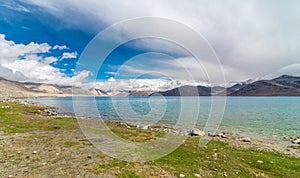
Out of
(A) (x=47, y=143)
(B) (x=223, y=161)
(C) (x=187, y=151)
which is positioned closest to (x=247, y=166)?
(B) (x=223, y=161)

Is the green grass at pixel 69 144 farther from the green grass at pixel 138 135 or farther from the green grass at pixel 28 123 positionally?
the green grass at pixel 28 123

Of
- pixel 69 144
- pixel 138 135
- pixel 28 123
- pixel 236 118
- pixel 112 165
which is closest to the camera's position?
pixel 112 165

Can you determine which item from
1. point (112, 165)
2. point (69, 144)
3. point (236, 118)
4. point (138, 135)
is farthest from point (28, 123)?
point (236, 118)

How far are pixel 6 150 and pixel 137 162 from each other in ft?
33.4

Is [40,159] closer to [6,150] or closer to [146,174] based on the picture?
[6,150]

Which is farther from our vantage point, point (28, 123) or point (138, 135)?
point (28, 123)

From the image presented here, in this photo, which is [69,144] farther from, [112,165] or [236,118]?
[236,118]

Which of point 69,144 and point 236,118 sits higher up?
point 69,144

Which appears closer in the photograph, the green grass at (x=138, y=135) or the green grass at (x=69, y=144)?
the green grass at (x=69, y=144)

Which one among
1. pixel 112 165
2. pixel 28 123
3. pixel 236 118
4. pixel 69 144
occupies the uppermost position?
pixel 28 123

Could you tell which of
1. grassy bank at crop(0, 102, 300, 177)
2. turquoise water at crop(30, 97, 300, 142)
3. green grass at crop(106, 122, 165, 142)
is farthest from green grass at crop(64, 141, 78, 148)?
turquoise water at crop(30, 97, 300, 142)

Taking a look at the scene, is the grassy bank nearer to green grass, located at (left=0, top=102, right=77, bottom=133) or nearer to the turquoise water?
green grass, located at (left=0, top=102, right=77, bottom=133)

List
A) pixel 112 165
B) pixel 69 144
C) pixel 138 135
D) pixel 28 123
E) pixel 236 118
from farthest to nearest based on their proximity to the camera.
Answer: pixel 236 118 → pixel 28 123 → pixel 138 135 → pixel 69 144 → pixel 112 165

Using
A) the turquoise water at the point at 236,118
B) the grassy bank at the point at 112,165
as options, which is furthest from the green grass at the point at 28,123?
the turquoise water at the point at 236,118
